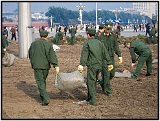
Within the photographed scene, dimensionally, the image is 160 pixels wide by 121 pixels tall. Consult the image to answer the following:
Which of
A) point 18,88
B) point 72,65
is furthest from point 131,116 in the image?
point 72,65

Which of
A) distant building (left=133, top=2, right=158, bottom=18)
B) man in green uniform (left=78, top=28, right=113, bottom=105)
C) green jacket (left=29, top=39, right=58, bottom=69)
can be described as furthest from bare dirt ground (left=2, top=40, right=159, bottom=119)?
distant building (left=133, top=2, right=158, bottom=18)

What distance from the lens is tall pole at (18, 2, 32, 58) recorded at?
18891 mm

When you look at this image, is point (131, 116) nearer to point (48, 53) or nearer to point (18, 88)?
point (48, 53)

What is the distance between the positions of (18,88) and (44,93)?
7.89 ft

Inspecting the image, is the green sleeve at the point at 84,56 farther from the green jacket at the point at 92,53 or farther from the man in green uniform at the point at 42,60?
the man in green uniform at the point at 42,60

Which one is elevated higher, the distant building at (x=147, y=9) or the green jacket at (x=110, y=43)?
the distant building at (x=147, y=9)

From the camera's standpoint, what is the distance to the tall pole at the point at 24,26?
62.0ft

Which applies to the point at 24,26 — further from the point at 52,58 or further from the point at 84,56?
the point at 84,56

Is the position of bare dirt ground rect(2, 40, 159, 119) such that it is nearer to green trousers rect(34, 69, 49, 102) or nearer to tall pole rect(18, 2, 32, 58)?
green trousers rect(34, 69, 49, 102)

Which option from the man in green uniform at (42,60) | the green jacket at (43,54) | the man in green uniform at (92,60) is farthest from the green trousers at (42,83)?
the man in green uniform at (92,60)

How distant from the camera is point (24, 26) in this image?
62.3 ft

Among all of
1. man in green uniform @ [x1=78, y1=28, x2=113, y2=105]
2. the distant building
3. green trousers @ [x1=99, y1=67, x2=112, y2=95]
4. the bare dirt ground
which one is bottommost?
the bare dirt ground

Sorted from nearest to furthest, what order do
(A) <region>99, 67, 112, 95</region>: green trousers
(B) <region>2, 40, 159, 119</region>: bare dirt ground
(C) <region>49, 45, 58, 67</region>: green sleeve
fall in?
(B) <region>2, 40, 159, 119</region>: bare dirt ground → (C) <region>49, 45, 58, 67</region>: green sleeve → (A) <region>99, 67, 112, 95</region>: green trousers

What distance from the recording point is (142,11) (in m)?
183
